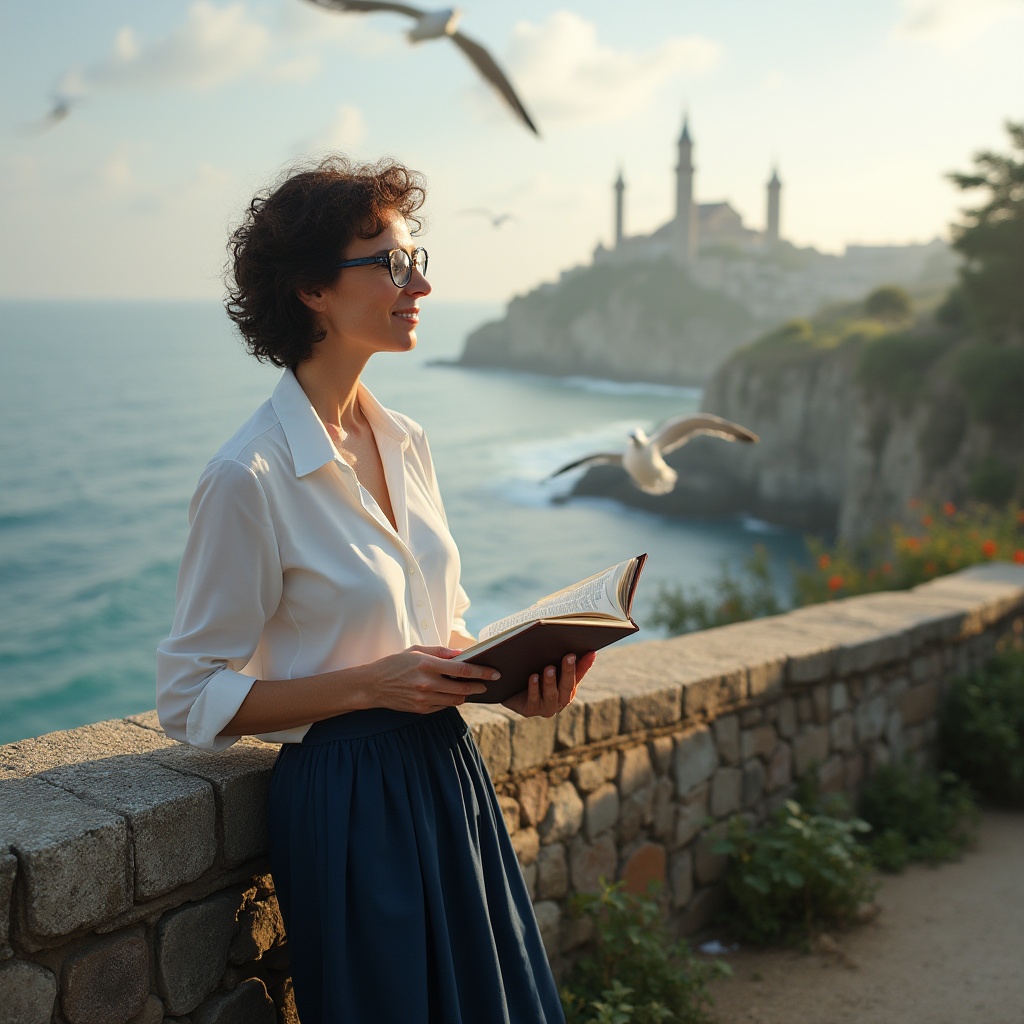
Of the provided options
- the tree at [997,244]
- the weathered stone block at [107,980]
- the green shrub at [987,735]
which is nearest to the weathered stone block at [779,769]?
the green shrub at [987,735]

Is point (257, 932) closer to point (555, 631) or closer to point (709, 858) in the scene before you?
point (555, 631)

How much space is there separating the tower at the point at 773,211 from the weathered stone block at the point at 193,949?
4044 inches

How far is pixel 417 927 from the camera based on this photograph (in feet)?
5.49

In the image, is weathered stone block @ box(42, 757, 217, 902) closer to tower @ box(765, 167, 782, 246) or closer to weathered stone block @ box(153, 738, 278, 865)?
weathered stone block @ box(153, 738, 278, 865)

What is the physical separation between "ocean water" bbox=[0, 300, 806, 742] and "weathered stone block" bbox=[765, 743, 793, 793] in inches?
77.4

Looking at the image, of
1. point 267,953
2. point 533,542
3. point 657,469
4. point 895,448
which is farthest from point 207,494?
point 533,542

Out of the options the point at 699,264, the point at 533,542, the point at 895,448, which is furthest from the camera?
the point at 699,264

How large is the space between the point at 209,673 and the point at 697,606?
24.4 ft

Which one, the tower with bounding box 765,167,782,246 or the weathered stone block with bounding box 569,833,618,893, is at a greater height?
the tower with bounding box 765,167,782,246

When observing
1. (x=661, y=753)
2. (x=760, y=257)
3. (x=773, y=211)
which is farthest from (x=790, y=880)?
(x=773, y=211)

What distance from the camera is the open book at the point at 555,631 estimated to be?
1.62 m

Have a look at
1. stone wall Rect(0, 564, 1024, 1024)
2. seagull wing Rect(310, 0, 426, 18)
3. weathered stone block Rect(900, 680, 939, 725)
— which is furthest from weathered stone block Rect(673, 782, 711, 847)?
seagull wing Rect(310, 0, 426, 18)

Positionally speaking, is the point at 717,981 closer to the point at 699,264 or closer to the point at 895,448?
the point at 895,448

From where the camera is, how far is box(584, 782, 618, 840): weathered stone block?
10.4ft
